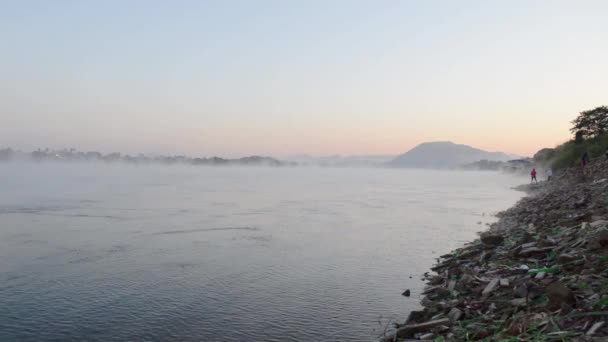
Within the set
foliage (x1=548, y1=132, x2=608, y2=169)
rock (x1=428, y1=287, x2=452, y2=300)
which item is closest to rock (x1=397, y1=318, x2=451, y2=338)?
rock (x1=428, y1=287, x2=452, y2=300)

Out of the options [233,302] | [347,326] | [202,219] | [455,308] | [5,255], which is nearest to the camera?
[455,308]

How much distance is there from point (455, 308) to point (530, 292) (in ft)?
5.27

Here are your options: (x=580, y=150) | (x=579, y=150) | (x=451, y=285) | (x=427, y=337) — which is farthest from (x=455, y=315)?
(x=579, y=150)

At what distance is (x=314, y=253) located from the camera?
19.4m

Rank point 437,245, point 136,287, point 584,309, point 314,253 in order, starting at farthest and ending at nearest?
point 437,245
point 314,253
point 136,287
point 584,309

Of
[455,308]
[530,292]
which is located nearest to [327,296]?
[455,308]

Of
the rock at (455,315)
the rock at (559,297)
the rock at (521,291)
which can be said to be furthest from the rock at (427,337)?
the rock at (559,297)

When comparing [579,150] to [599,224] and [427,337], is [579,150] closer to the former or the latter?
[599,224]

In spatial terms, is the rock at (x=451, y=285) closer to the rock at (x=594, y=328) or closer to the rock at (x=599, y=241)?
the rock at (x=599, y=241)

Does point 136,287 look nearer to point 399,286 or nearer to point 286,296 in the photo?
point 286,296

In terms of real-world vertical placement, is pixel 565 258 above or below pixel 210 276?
above

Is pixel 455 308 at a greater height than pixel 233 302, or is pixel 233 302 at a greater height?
pixel 455 308

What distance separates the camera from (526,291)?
9242 mm

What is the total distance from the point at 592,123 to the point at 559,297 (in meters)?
62.2
